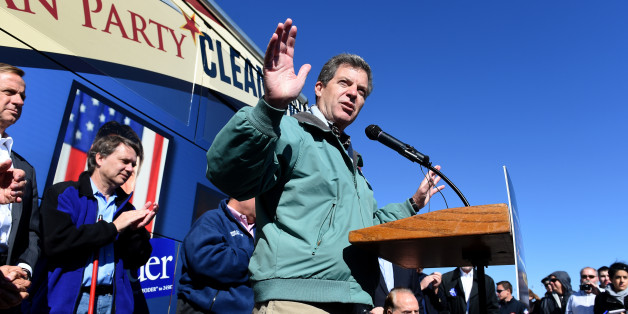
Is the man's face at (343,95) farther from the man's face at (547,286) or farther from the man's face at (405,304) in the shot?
the man's face at (547,286)

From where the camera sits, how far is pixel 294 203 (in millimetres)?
1451

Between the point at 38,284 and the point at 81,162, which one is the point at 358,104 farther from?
the point at 38,284

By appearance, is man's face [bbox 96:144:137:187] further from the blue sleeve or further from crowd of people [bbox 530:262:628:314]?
crowd of people [bbox 530:262:628:314]

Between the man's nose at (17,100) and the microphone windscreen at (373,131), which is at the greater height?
the microphone windscreen at (373,131)

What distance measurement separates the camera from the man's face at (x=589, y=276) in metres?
6.74

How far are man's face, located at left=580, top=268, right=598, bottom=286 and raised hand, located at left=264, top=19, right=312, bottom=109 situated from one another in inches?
279

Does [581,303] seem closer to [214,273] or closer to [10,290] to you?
[214,273]

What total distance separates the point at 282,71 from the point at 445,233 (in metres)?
0.70

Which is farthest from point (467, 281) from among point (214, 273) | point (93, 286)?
point (93, 286)

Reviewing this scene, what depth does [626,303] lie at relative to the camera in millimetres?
5320

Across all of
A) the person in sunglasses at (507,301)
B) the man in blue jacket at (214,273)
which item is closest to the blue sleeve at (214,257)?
the man in blue jacket at (214,273)

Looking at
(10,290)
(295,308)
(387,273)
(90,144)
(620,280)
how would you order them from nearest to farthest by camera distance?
(295,308) → (10,290) → (90,144) → (387,273) → (620,280)

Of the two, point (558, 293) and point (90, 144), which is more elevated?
point (90, 144)

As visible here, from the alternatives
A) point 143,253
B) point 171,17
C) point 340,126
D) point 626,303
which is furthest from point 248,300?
point 626,303
